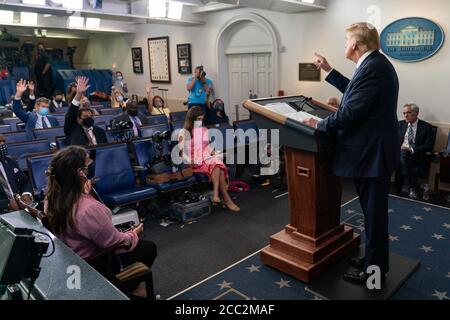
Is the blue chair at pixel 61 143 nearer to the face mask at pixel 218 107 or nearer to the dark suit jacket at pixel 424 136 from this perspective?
the face mask at pixel 218 107

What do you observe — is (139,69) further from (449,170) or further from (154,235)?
(449,170)

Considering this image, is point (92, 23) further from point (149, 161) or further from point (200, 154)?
point (200, 154)

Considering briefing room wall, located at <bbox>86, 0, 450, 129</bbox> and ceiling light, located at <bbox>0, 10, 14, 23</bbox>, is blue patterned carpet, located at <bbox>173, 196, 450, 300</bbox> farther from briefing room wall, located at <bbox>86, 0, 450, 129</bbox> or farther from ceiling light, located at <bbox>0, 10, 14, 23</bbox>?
ceiling light, located at <bbox>0, 10, 14, 23</bbox>

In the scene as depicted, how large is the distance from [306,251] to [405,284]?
2.35 ft

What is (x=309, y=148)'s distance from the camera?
7.64ft

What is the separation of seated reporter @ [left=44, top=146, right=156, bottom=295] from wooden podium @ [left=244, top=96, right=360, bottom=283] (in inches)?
47.3

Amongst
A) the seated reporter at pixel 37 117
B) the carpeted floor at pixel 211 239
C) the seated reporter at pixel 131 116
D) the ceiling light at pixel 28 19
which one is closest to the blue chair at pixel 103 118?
the seated reporter at pixel 37 117

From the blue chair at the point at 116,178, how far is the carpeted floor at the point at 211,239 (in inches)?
15.5

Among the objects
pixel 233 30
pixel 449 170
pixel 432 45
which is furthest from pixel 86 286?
pixel 233 30

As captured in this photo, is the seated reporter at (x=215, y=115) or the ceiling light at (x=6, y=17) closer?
the seated reporter at (x=215, y=115)

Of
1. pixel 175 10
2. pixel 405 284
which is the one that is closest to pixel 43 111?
pixel 175 10

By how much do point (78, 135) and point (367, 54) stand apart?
123 inches

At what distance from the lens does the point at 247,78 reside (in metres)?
7.48

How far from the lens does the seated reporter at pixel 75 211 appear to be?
1926 mm
